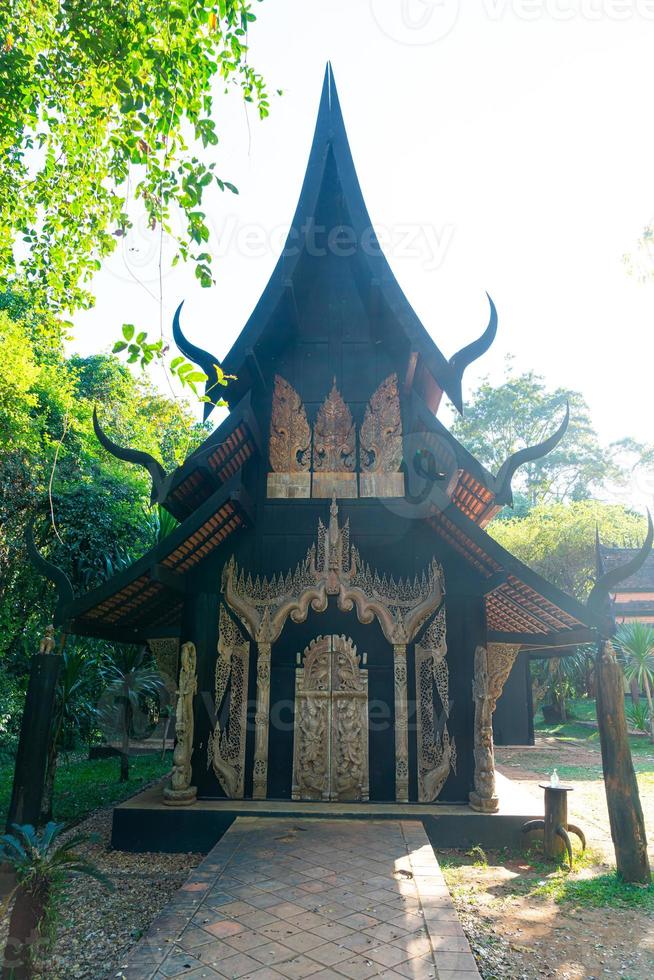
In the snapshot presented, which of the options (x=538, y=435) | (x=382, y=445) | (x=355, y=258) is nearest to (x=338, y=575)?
(x=382, y=445)

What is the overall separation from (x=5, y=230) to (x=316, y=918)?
752 centimetres

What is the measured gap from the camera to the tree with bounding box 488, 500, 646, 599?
23.2m

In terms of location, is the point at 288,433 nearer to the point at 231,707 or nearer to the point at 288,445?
the point at 288,445

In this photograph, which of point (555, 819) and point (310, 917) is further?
point (555, 819)

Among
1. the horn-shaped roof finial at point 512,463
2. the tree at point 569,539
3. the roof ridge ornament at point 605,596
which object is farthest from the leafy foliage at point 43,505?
the tree at point 569,539

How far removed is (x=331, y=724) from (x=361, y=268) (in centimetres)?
596

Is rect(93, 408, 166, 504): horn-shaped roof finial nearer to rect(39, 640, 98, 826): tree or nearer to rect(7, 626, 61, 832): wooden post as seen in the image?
rect(39, 640, 98, 826): tree

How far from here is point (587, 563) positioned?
23.3 metres

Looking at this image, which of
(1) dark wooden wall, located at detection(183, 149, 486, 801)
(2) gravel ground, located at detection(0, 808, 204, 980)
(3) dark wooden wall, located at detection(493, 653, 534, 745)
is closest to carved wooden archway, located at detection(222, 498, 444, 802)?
(1) dark wooden wall, located at detection(183, 149, 486, 801)

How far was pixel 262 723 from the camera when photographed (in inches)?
283

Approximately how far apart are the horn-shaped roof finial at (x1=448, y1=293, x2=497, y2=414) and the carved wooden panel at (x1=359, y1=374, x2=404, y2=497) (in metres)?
0.83

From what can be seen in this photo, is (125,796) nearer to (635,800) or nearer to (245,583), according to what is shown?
(245,583)

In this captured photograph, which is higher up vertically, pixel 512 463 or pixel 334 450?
pixel 334 450

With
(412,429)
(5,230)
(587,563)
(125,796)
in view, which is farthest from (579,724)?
(5,230)
